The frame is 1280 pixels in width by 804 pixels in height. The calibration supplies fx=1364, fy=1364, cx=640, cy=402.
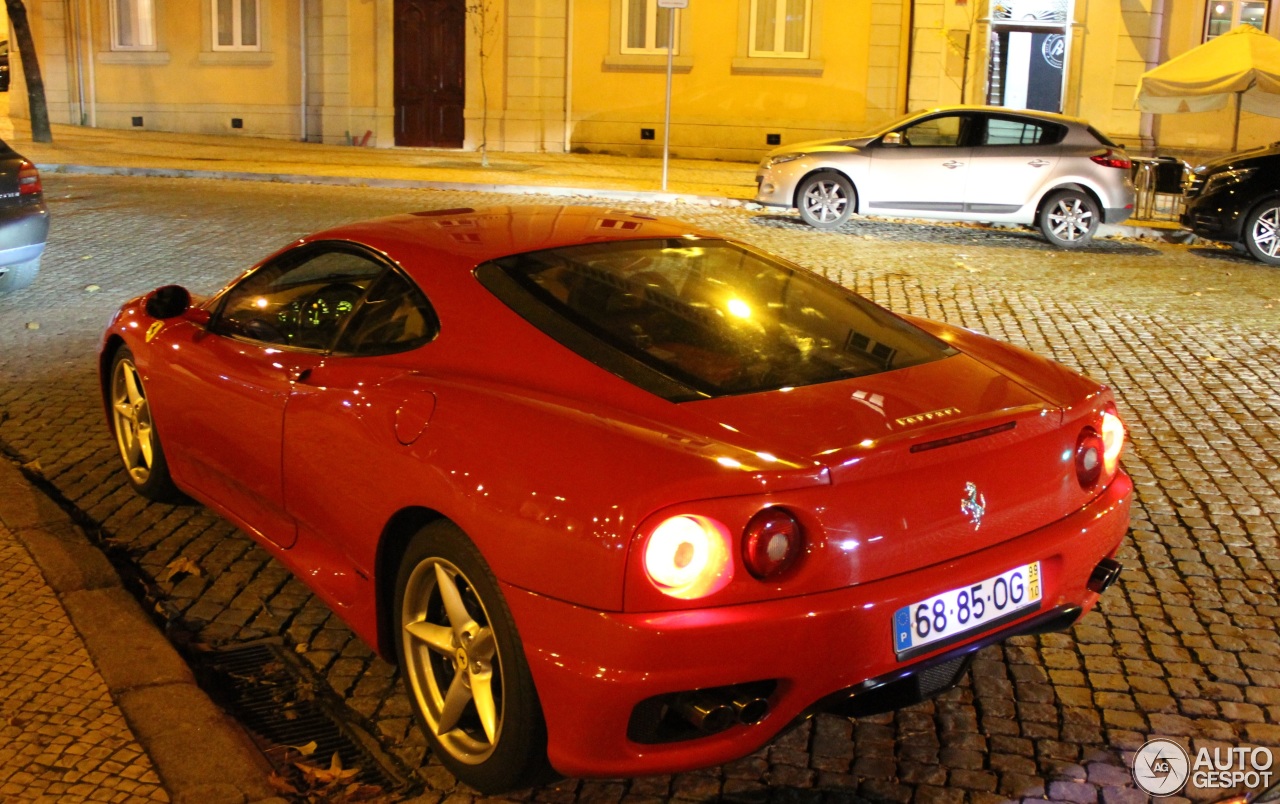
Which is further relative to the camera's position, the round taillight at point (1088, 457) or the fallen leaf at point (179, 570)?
the fallen leaf at point (179, 570)

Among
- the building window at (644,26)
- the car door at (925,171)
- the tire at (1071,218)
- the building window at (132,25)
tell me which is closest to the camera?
the tire at (1071,218)

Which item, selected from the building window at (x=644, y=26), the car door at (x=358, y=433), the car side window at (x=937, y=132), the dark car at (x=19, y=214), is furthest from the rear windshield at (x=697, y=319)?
the building window at (x=644, y=26)

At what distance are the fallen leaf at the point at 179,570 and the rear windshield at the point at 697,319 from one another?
6.19 feet

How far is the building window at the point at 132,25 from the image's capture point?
27156 millimetres

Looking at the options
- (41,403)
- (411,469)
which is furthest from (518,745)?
(41,403)

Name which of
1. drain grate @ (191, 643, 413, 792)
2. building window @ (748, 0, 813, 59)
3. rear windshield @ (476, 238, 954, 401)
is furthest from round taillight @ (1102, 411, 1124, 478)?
building window @ (748, 0, 813, 59)

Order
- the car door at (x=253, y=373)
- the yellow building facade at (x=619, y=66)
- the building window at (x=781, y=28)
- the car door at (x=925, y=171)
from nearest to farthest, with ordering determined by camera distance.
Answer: the car door at (x=253, y=373), the car door at (x=925, y=171), the yellow building facade at (x=619, y=66), the building window at (x=781, y=28)

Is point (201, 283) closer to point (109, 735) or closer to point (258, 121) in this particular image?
point (109, 735)

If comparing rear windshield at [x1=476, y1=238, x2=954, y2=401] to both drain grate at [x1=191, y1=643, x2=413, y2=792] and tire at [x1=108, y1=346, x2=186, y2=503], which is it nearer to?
drain grate at [x1=191, y1=643, x2=413, y2=792]

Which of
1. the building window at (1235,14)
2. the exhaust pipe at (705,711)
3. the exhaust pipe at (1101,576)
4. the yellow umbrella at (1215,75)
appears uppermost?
the building window at (1235,14)

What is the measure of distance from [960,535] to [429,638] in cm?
143

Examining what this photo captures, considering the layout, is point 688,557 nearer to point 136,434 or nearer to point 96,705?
point 96,705

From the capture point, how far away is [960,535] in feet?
11.1

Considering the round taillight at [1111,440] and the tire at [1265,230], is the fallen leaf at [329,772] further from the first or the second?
the tire at [1265,230]
